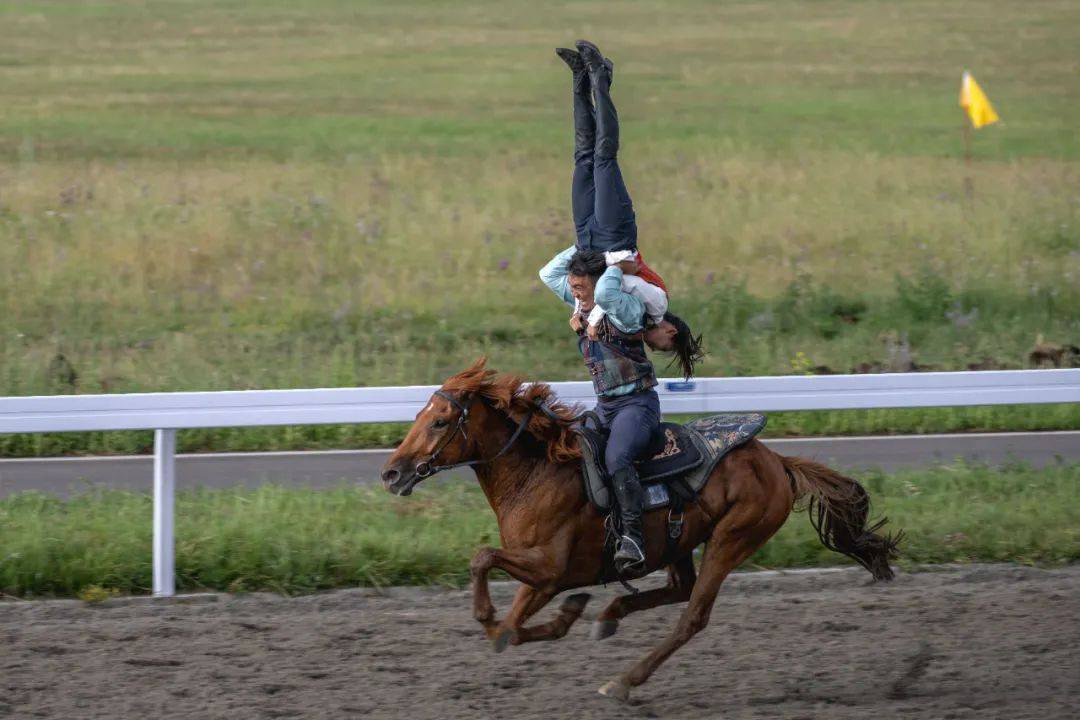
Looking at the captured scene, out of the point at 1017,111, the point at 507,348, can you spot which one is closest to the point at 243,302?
the point at 507,348

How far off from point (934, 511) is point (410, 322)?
670 cm

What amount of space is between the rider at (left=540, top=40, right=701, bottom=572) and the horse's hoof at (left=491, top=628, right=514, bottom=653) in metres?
0.65

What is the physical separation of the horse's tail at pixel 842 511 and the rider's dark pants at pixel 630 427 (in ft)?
2.98

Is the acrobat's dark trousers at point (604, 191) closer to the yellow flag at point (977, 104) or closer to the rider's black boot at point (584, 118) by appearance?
the rider's black boot at point (584, 118)

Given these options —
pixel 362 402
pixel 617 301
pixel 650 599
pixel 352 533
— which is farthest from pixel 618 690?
pixel 362 402

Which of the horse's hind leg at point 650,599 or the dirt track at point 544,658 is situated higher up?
the horse's hind leg at point 650,599

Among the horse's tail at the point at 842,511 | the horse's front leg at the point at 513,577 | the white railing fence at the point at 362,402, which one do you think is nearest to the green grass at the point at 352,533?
the white railing fence at the point at 362,402

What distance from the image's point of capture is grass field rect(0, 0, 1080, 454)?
1369 centimetres

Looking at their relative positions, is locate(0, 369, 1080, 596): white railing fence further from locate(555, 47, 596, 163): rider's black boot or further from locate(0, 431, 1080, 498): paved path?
locate(555, 47, 596, 163): rider's black boot

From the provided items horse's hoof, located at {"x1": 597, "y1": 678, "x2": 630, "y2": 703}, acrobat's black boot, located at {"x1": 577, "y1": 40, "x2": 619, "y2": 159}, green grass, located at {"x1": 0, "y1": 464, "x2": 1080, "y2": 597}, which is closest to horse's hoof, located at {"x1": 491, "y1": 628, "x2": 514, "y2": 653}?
horse's hoof, located at {"x1": 597, "y1": 678, "x2": 630, "y2": 703}

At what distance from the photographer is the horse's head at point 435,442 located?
6.39m

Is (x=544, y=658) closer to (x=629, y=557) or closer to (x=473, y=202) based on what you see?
(x=629, y=557)

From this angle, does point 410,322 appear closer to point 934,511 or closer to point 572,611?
point 934,511

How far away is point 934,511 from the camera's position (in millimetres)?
9547
